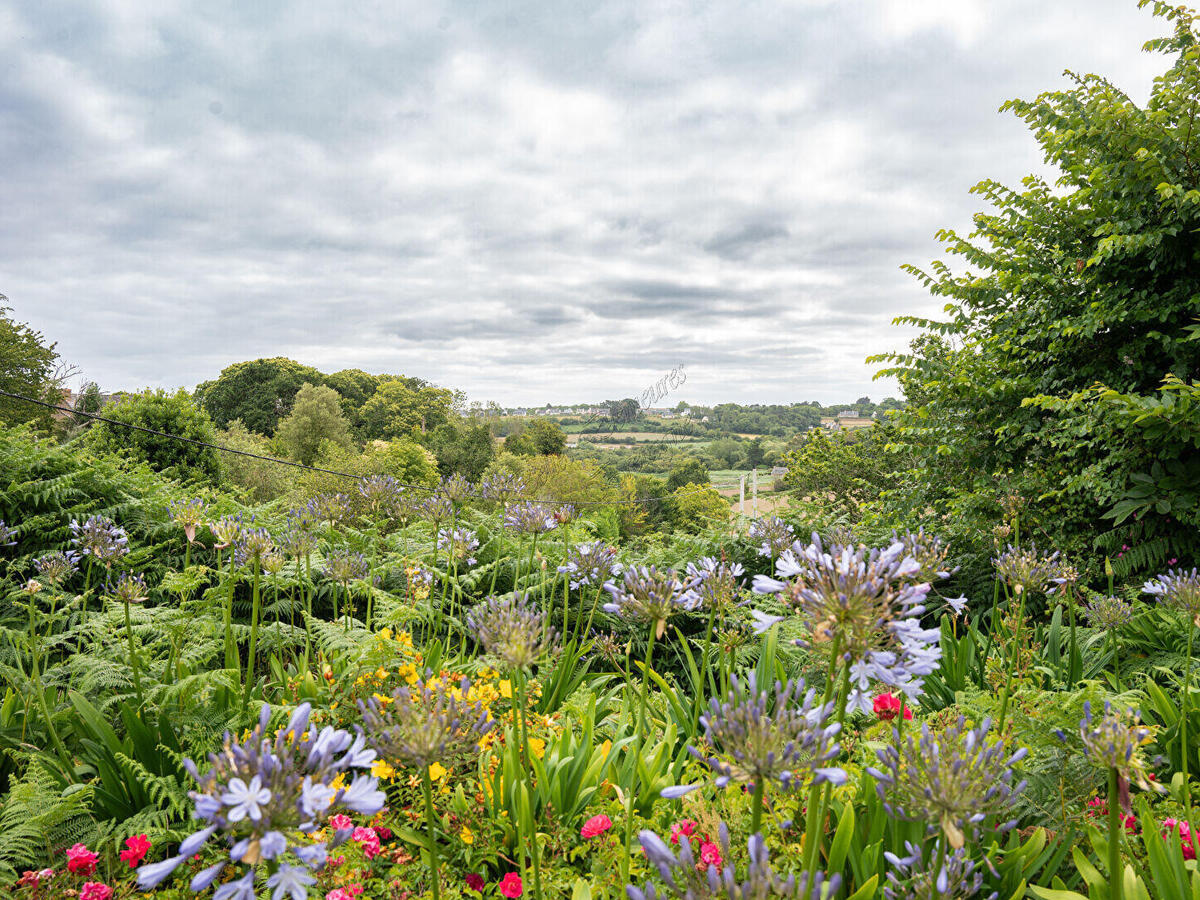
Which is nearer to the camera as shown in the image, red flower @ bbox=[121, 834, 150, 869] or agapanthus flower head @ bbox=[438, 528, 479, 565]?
red flower @ bbox=[121, 834, 150, 869]

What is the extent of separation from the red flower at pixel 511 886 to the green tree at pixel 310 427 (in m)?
39.1

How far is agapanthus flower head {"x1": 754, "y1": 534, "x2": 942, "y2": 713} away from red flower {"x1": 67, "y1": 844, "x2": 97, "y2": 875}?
2517 mm

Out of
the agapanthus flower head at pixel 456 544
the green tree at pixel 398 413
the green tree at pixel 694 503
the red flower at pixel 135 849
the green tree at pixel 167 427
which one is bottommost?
the green tree at pixel 694 503

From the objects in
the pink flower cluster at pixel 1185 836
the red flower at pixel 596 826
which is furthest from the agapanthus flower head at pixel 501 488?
the pink flower cluster at pixel 1185 836

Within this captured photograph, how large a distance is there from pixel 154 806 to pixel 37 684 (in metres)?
0.75

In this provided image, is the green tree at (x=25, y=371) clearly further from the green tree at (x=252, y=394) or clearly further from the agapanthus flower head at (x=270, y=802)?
the green tree at (x=252, y=394)

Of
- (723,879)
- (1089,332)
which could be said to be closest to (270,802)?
(723,879)

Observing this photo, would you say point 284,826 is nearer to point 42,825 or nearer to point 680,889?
point 680,889

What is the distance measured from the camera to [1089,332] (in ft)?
19.8

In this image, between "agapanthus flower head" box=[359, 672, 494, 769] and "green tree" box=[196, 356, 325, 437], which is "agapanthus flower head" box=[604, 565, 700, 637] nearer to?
"agapanthus flower head" box=[359, 672, 494, 769]

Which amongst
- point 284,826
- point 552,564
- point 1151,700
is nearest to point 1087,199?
point 1151,700

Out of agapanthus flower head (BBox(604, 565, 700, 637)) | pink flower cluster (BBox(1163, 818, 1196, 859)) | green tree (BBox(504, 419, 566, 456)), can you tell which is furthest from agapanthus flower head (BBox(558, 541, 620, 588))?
green tree (BBox(504, 419, 566, 456))

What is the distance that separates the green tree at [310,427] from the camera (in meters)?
38.4

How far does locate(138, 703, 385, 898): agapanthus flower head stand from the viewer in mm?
1041
